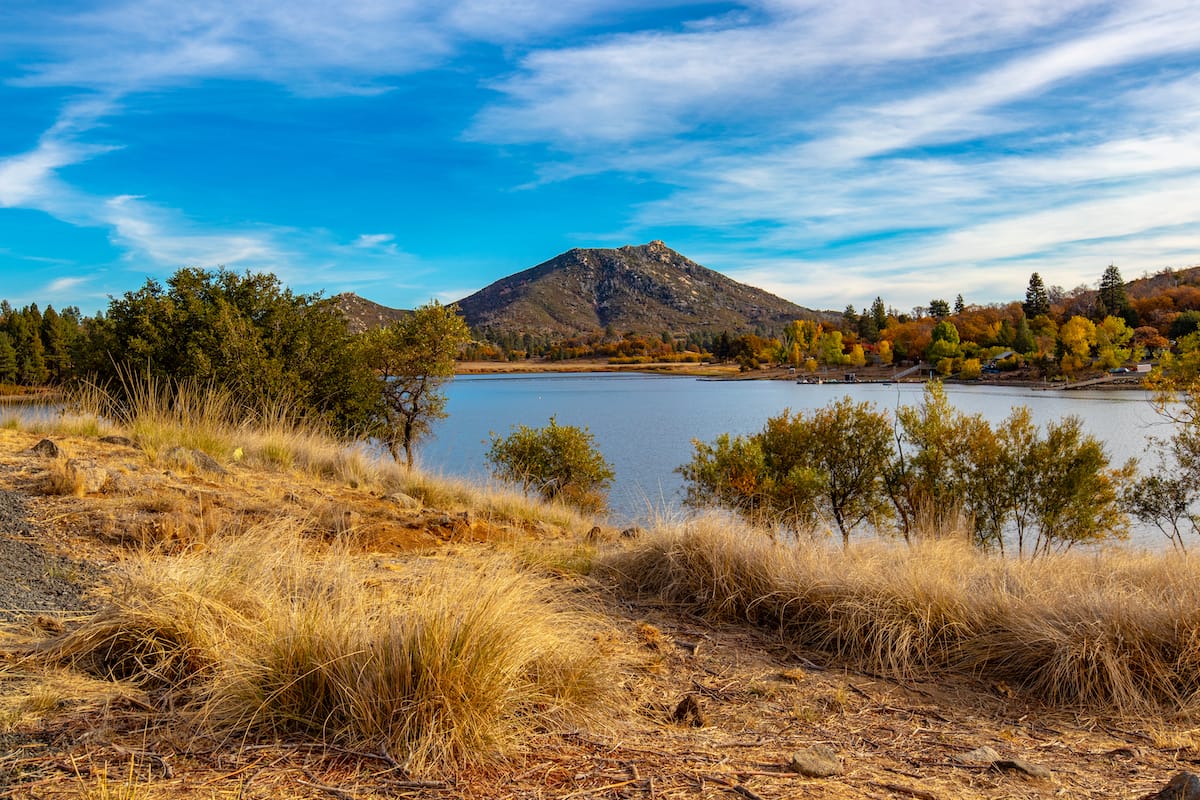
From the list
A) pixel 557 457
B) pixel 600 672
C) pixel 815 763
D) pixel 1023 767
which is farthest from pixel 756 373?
pixel 815 763

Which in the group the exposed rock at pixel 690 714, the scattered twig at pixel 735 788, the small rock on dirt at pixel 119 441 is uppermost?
the small rock on dirt at pixel 119 441

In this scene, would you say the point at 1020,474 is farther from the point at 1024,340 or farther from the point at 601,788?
the point at 1024,340

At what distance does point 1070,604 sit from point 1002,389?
108 metres

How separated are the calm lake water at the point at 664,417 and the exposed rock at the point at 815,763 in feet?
58.1

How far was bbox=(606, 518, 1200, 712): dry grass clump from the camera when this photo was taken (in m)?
3.99

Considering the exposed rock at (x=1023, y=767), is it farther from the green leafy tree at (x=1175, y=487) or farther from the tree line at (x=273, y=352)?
the green leafy tree at (x=1175, y=487)

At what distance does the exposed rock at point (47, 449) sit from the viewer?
7.86 meters

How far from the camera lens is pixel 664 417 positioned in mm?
64500

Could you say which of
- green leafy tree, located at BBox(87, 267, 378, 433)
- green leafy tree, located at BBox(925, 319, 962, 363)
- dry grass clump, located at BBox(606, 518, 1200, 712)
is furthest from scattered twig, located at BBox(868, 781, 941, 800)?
green leafy tree, located at BBox(925, 319, 962, 363)

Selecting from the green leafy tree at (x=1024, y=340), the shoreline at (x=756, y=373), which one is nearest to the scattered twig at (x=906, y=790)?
the shoreline at (x=756, y=373)

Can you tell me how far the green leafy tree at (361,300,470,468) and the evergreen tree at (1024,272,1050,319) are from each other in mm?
142545

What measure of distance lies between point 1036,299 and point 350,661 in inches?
6400

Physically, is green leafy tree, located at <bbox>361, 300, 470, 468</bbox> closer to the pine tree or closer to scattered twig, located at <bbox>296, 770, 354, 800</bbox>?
scattered twig, located at <bbox>296, 770, 354, 800</bbox>

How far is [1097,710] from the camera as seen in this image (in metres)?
3.82
